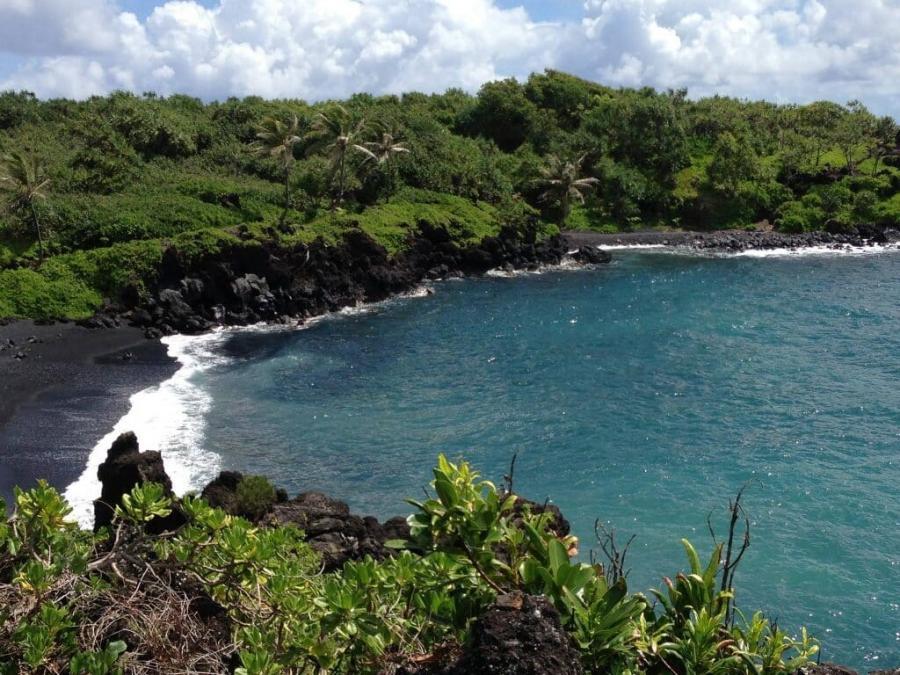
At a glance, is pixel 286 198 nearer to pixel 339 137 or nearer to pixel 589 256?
pixel 339 137

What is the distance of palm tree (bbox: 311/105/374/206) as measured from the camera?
6034 cm

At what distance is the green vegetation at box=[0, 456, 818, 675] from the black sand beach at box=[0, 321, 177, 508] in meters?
19.1

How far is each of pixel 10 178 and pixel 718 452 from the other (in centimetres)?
4498

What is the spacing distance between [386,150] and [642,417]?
4011 cm

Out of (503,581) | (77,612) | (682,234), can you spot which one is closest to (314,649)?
(503,581)

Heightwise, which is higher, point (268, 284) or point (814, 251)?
point (268, 284)

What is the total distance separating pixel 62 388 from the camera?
35.6m

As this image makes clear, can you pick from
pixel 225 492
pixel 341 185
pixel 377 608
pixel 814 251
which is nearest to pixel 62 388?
pixel 225 492

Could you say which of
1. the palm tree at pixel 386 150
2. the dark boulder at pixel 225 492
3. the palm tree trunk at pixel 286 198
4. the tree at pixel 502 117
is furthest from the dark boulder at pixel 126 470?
the tree at pixel 502 117

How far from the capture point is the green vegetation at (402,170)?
170ft

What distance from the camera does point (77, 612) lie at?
295 inches

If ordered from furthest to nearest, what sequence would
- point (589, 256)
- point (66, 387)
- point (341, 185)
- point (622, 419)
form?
1. point (589, 256)
2. point (341, 185)
3. point (66, 387)
4. point (622, 419)

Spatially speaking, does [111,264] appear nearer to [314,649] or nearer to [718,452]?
[718,452]

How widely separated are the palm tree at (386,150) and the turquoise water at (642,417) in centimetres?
1596
